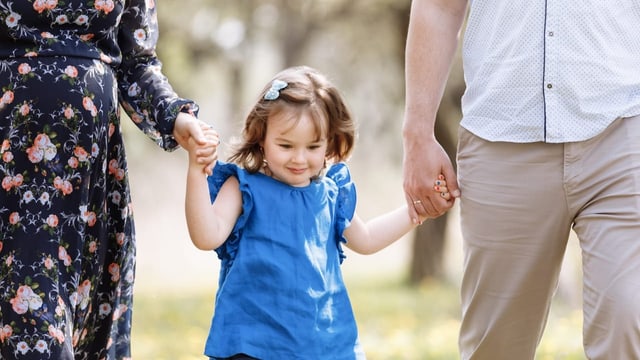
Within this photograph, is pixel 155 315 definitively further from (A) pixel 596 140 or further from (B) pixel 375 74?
(A) pixel 596 140

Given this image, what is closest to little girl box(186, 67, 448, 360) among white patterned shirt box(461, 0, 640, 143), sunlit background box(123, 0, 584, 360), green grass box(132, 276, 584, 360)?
white patterned shirt box(461, 0, 640, 143)

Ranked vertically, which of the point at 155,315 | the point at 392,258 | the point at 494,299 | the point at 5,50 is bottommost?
the point at 392,258

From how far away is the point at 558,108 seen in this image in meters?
3.44

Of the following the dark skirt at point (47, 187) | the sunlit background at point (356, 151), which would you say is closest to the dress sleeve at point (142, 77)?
the dark skirt at point (47, 187)

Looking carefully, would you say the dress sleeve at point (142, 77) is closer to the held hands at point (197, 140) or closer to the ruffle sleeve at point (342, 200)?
the held hands at point (197, 140)

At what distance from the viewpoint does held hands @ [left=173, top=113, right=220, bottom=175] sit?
343cm

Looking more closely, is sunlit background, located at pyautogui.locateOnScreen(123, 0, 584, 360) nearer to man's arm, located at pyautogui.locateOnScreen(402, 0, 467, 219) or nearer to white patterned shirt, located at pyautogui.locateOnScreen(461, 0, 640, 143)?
man's arm, located at pyautogui.locateOnScreen(402, 0, 467, 219)

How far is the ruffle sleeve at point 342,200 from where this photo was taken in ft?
12.5

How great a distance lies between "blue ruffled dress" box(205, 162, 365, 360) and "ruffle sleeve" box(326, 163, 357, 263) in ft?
0.20

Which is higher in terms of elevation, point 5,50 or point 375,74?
point 5,50

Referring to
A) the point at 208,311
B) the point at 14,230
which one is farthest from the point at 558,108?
the point at 208,311

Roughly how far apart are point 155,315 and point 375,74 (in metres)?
5.41

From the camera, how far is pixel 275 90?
3.77 m

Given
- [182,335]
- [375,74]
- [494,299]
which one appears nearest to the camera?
[494,299]
